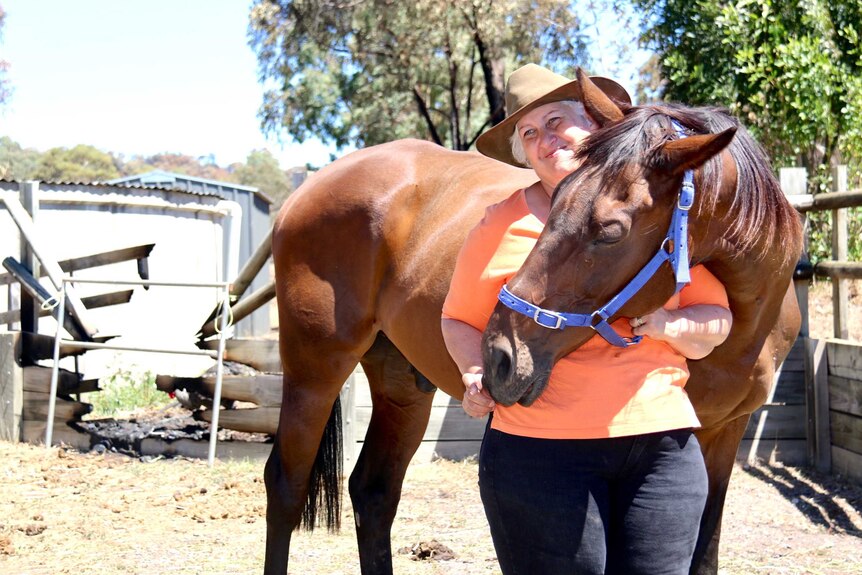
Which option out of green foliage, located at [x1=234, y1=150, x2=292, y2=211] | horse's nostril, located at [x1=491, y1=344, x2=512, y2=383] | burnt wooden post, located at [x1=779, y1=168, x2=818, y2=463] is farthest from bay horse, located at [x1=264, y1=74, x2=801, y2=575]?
green foliage, located at [x1=234, y1=150, x2=292, y2=211]

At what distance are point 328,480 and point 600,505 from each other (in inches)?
80.4

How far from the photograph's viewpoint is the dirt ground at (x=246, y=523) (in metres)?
3.96

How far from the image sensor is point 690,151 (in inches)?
66.9

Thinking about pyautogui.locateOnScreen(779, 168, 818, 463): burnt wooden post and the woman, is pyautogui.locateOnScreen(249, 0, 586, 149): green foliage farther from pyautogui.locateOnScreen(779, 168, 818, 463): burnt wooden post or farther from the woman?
the woman

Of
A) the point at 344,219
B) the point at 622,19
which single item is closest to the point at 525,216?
the point at 344,219

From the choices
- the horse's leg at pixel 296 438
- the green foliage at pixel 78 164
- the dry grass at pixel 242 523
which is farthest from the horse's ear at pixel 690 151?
the green foliage at pixel 78 164

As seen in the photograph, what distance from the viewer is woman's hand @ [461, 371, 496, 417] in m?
1.82

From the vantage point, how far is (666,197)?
1.76m

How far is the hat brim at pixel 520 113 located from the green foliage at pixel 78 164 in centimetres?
4176

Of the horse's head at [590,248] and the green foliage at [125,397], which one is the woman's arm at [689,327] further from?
the green foliage at [125,397]

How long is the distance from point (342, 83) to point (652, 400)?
15849 millimetres

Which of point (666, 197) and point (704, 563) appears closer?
point (666, 197)

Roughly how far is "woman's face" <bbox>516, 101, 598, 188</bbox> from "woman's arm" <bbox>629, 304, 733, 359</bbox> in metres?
0.40

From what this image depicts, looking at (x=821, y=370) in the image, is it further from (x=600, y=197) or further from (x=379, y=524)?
(x=600, y=197)
